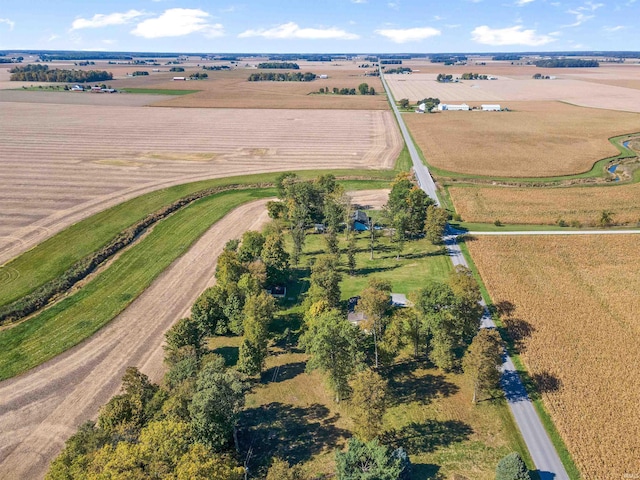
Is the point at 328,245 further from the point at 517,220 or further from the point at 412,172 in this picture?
the point at 412,172

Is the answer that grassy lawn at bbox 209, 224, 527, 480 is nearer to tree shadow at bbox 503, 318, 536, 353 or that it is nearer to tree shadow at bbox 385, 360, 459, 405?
tree shadow at bbox 385, 360, 459, 405

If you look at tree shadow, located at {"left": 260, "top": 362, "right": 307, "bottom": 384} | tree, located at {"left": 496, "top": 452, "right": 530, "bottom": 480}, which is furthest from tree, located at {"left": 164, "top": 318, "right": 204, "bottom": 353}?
tree, located at {"left": 496, "top": 452, "right": 530, "bottom": 480}

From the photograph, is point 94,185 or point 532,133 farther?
point 532,133

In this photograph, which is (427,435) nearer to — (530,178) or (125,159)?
(530,178)

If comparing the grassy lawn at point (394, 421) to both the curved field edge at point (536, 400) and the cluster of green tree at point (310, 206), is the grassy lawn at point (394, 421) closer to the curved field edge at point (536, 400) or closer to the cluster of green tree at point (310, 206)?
the curved field edge at point (536, 400)

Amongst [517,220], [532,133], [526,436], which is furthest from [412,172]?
[526,436]

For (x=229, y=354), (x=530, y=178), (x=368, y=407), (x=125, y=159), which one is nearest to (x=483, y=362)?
(x=368, y=407)
